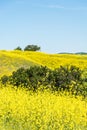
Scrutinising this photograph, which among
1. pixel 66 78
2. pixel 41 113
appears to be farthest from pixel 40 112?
pixel 66 78

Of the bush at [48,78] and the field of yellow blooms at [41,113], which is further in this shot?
the bush at [48,78]

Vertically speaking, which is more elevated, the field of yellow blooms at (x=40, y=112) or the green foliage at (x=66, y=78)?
the green foliage at (x=66, y=78)

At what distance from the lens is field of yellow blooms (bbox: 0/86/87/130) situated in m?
11.9

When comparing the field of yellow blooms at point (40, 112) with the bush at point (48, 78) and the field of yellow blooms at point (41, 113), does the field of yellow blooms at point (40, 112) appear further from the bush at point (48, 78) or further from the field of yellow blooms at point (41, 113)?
the bush at point (48, 78)

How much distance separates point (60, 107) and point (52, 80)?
16.7ft

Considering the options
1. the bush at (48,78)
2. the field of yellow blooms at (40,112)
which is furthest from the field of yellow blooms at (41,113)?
the bush at (48,78)

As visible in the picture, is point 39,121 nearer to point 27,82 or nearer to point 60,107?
point 60,107

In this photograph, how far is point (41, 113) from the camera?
12.8m

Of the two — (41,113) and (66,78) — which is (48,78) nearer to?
(66,78)

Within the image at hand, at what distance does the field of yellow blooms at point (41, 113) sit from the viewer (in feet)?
39.1

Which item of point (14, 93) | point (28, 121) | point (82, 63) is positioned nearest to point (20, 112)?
point (28, 121)

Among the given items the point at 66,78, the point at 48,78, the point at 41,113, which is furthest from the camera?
the point at 48,78

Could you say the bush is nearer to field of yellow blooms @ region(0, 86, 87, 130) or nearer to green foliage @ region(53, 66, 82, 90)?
green foliage @ region(53, 66, 82, 90)

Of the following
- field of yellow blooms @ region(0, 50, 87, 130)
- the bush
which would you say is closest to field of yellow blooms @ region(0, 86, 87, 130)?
field of yellow blooms @ region(0, 50, 87, 130)
